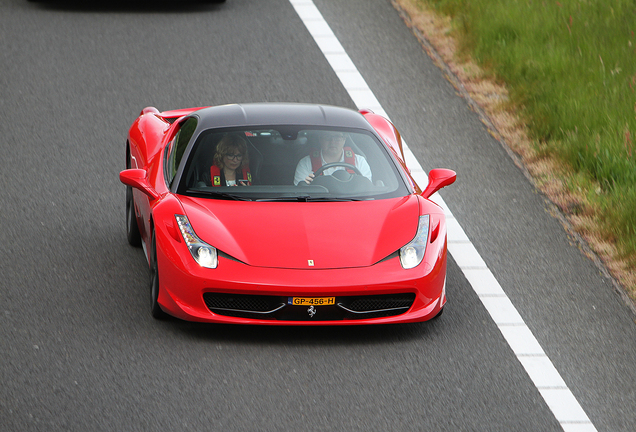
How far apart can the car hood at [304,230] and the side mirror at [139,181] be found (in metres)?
0.35

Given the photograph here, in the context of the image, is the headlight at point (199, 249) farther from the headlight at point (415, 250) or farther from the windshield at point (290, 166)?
the headlight at point (415, 250)

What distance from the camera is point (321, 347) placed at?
246 inches

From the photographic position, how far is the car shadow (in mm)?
13617

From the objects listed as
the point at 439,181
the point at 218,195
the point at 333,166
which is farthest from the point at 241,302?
the point at 439,181

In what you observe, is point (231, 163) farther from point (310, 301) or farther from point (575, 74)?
point (575, 74)

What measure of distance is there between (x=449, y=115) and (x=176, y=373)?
578 cm

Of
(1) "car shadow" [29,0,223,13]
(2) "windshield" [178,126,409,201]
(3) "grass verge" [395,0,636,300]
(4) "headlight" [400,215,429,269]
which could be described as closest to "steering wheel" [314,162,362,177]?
(2) "windshield" [178,126,409,201]

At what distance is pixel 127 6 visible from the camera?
1383 centimetres

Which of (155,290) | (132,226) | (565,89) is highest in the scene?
(155,290)

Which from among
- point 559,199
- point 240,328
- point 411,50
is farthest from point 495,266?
point 411,50

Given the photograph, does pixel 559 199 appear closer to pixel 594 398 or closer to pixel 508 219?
pixel 508 219

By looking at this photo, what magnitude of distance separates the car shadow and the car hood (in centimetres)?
773

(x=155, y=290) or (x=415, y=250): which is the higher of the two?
(x=415, y=250)

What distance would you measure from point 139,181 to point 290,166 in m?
1.08
